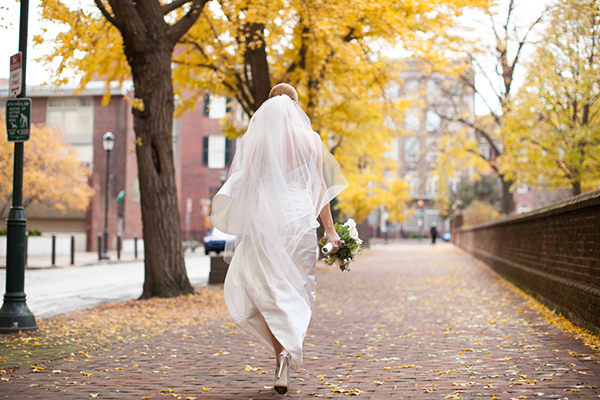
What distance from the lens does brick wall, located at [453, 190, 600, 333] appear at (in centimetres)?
631

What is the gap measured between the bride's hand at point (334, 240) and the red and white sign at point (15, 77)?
14.9ft

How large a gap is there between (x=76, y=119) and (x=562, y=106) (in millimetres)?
27142

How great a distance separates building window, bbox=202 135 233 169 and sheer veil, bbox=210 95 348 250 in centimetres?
4281

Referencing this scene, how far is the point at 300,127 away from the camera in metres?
4.79

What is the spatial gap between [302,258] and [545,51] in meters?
13.3

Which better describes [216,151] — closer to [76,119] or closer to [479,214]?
[76,119]

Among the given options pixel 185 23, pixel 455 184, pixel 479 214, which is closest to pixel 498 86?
pixel 479 214

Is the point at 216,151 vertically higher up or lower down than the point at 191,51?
higher up

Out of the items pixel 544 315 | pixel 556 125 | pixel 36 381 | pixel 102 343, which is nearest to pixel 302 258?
pixel 36 381

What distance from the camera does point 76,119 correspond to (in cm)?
3434

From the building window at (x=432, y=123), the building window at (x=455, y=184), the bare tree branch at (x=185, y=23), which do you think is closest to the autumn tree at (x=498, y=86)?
the building window at (x=432, y=123)

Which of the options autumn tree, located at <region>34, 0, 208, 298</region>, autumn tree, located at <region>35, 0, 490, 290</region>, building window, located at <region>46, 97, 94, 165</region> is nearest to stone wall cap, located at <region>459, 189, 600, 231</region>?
autumn tree, located at <region>35, 0, 490, 290</region>

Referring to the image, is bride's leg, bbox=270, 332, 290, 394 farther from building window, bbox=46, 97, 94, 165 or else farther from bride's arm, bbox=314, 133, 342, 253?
building window, bbox=46, 97, 94, 165

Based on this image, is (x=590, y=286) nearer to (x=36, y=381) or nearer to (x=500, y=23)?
(x=36, y=381)
